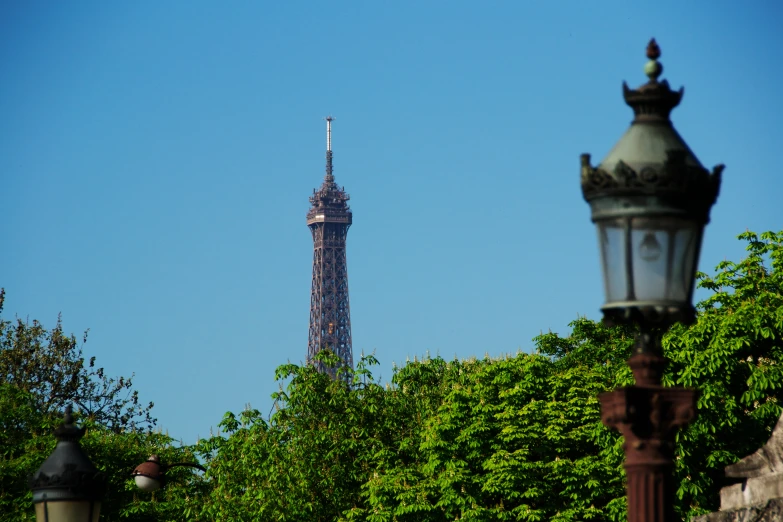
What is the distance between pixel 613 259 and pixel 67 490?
7.75m

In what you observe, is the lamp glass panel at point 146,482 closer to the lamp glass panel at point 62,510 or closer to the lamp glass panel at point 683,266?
the lamp glass panel at point 62,510

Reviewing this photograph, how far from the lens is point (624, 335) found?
55.6 metres

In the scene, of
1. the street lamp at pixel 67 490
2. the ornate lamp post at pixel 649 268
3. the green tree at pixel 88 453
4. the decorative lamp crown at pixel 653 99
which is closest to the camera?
the ornate lamp post at pixel 649 268

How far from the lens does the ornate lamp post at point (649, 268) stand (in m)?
9.05

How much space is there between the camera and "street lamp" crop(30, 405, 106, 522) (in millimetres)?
14922

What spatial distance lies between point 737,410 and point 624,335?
15349 millimetres

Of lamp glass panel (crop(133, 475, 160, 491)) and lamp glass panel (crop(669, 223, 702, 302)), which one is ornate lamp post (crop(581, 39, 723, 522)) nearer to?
lamp glass panel (crop(669, 223, 702, 302))

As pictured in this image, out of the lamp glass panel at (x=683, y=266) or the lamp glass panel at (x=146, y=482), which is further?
the lamp glass panel at (x=146, y=482)

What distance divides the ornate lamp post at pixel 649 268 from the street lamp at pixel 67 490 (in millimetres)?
7306

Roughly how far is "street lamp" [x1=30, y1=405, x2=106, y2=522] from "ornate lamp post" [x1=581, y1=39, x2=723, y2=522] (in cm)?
731

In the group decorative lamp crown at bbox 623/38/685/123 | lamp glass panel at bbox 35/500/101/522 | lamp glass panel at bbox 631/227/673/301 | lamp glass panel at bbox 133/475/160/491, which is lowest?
lamp glass panel at bbox 35/500/101/522

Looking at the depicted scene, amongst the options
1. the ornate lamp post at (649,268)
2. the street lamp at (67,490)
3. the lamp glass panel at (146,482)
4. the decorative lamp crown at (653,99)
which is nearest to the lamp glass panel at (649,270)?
the ornate lamp post at (649,268)

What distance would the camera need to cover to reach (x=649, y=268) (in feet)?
29.7

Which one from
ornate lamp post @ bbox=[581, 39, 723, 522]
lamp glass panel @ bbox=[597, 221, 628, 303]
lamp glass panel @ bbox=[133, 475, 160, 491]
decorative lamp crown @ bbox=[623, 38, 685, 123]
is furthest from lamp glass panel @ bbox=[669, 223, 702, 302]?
lamp glass panel @ bbox=[133, 475, 160, 491]
